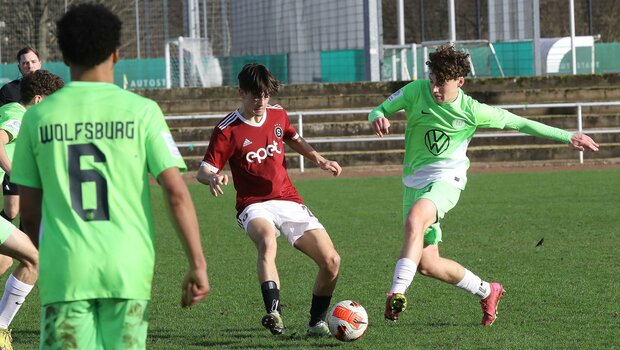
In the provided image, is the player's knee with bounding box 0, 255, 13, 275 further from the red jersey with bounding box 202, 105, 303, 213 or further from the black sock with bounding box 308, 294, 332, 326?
the black sock with bounding box 308, 294, 332, 326

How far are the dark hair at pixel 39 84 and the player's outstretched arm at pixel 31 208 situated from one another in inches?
116

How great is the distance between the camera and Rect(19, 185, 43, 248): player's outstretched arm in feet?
13.4

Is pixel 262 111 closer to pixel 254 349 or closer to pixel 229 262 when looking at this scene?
pixel 254 349

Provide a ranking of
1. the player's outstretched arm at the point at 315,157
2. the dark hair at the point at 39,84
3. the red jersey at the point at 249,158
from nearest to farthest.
Result: 1. the dark hair at the point at 39,84
2. the red jersey at the point at 249,158
3. the player's outstretched arm at the point at 315,157

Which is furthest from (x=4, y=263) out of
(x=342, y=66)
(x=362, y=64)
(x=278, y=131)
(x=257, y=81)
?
(x=342, y=66)

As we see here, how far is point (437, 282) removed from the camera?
9.23 metres

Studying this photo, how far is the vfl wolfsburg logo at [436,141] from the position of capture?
24.3 ft

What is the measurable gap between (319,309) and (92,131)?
11.5 feet

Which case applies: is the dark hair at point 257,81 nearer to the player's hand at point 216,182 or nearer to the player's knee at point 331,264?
the player's hand at point 216,182

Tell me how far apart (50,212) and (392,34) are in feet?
172

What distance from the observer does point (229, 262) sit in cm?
1080

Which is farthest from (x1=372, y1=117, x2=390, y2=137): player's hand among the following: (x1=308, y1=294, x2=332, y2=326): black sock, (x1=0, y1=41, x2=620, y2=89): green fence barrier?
(x1=0, y1=41, x2=620, y2=89): green fence barrier

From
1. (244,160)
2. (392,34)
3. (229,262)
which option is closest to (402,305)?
(244,160)

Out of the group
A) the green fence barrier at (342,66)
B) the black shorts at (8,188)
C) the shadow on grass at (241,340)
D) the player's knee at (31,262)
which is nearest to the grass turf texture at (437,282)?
the shadow on grass at (241,340)
